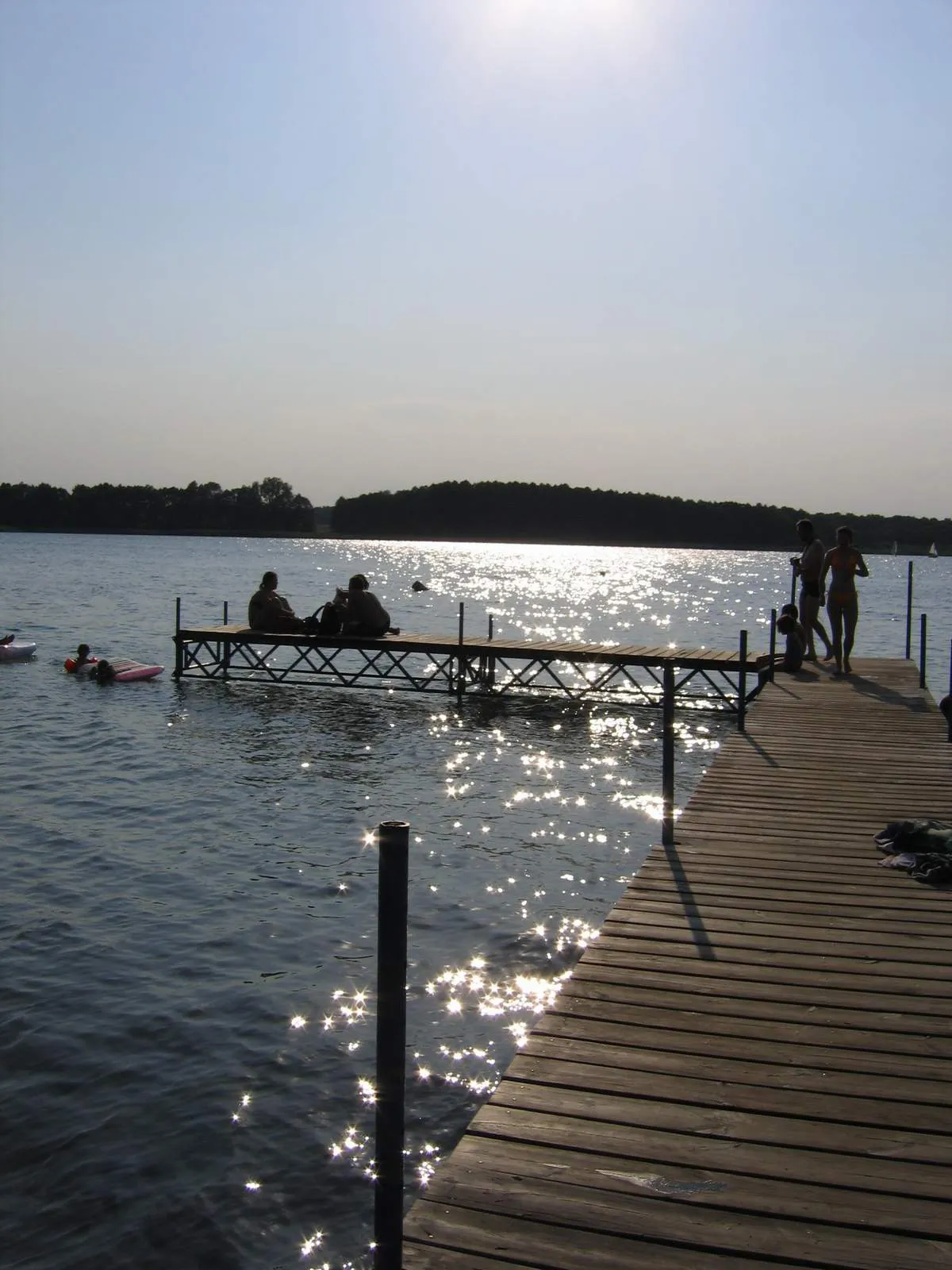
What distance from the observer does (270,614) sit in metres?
24.6

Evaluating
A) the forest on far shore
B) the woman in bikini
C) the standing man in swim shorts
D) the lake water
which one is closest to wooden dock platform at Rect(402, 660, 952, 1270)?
the lake water

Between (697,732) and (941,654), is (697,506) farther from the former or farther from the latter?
(697,732)

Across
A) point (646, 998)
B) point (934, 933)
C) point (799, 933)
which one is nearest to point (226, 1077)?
point (646, 998)

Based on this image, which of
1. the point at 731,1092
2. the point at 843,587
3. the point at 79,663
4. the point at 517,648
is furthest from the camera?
the point at 79,663

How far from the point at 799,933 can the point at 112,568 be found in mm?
94571

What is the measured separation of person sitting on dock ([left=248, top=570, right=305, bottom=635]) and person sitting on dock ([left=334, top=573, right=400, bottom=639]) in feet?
3.91

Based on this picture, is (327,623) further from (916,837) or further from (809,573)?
(916,837)

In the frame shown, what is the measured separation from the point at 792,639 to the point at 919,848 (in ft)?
33.8

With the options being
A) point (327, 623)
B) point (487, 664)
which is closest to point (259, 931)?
point (327, 623)

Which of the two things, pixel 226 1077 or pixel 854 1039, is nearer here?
pixel 854 1039

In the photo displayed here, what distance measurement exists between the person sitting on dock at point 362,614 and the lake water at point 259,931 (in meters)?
1.72

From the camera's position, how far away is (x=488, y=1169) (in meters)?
3.77

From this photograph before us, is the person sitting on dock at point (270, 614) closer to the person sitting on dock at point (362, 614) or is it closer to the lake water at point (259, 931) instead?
the person sitting on dock at point (362, 614)

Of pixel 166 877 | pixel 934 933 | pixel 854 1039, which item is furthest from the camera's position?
pixel 166 877
